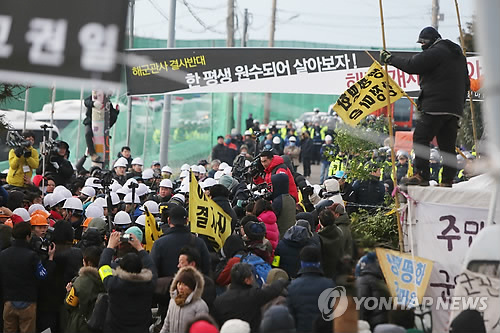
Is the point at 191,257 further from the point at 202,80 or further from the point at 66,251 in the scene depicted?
the point at 202,80

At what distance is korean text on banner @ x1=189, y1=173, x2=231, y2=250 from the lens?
938cm

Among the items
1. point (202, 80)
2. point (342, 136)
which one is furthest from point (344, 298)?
point (202, 80)

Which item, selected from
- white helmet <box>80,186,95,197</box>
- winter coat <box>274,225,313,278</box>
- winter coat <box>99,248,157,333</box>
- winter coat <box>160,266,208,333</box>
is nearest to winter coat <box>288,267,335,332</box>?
winter coat <box>160,266,208,333</box>

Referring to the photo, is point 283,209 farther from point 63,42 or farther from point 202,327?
point 63,42

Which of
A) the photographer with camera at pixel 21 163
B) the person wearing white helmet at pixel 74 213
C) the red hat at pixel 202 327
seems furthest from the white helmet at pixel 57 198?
the red hat at pixel 202 327

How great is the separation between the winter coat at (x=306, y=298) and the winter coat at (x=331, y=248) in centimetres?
48

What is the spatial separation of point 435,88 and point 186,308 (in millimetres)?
3491

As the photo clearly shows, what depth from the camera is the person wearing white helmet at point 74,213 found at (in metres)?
11.2

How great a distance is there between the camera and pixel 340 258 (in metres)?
8.59

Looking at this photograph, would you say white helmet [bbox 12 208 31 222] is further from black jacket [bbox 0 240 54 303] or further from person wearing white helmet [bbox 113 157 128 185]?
person wearing white helmet [bbox 113 157 128 185]

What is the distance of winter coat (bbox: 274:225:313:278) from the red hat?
9.26 feet

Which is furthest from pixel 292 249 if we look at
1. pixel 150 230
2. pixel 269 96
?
pixel 269 96

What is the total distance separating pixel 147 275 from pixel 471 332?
2.81 metres

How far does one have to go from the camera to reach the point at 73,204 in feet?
38.5
